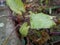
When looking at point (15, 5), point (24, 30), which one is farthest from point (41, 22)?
point (15, 5)

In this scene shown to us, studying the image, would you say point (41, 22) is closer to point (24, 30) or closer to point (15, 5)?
point (24, 30)

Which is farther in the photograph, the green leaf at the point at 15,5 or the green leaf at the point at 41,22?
the green leaf at the point at 15,5

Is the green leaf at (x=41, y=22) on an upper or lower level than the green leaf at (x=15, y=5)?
lower

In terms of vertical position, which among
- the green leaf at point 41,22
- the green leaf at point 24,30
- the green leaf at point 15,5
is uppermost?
the green leaf at point 15,5

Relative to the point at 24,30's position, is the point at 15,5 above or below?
above

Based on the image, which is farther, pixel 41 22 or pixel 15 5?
pixel 15 5

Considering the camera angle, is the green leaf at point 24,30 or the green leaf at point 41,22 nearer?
the green leaf at point 41,22

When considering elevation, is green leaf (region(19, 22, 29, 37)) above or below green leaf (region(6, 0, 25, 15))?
below

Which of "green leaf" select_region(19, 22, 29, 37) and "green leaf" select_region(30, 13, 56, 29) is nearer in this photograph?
"green leaf" select_region(30, 13, 56, 29)

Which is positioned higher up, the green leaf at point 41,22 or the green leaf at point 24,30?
the green leaf at point 41,22

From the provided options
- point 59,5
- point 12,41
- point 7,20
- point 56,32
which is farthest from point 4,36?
point 59,5

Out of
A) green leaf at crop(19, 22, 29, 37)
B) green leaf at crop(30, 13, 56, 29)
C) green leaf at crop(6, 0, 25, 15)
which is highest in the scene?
green leaf at crop(6, 0, 25, 15)
